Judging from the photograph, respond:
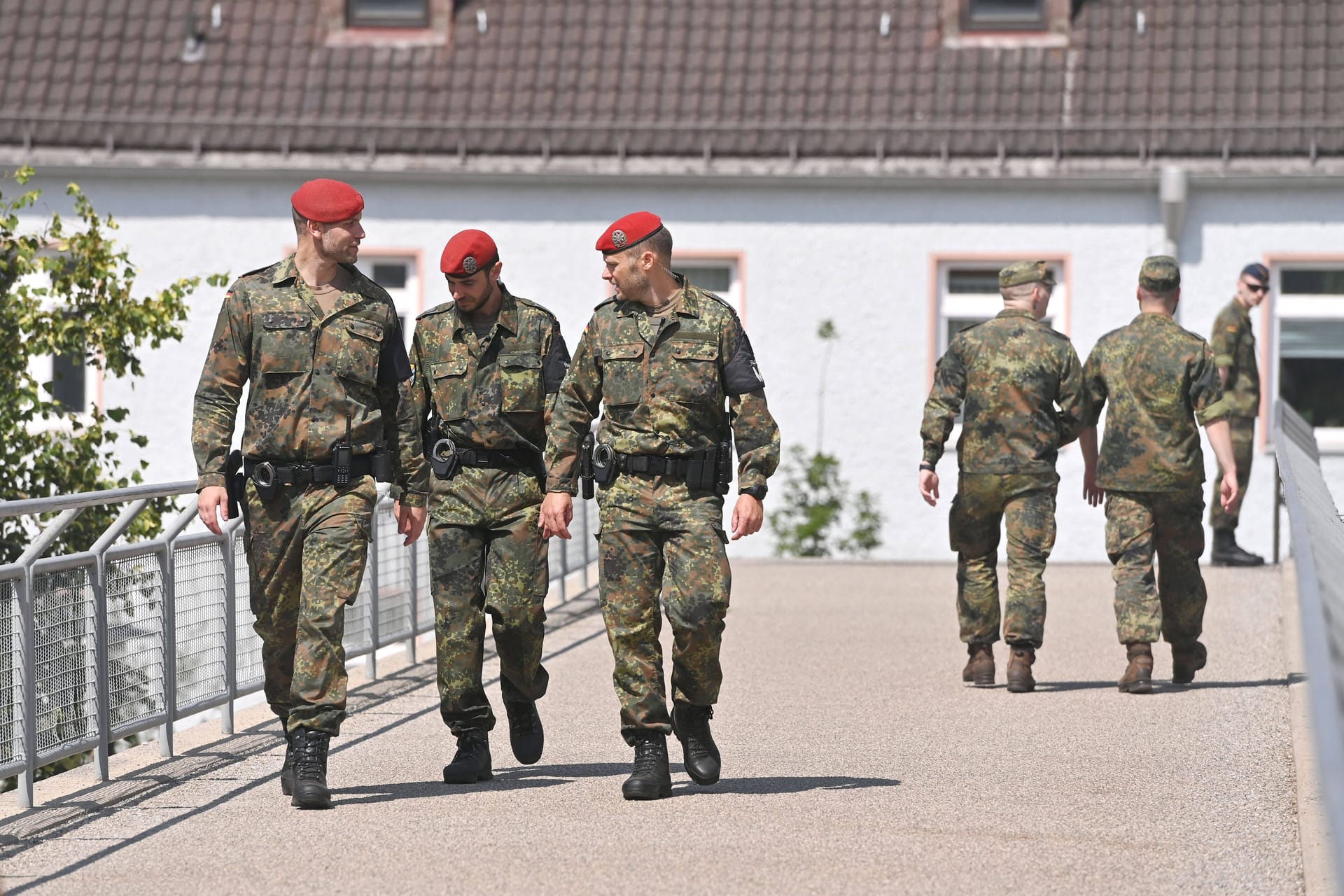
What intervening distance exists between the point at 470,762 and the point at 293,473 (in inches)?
46.8

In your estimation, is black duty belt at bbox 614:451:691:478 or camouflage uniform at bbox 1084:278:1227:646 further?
camouflage uniform at bbox 1084:278:1227:646

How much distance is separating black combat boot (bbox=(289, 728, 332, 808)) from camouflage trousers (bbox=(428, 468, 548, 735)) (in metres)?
0.58

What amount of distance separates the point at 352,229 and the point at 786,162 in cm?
1139

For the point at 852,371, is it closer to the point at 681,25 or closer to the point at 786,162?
the point at 786,162

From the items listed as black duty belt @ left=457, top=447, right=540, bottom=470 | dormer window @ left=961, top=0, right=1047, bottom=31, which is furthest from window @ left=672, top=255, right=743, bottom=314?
black duty belt @ left=457, top=447, right=540, bottom=470

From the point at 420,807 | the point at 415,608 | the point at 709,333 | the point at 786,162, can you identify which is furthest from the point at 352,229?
the point at 786,162

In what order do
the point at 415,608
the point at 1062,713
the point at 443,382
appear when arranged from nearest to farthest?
the point at 443,382 < the point at 1062,713 < the point at 415,608

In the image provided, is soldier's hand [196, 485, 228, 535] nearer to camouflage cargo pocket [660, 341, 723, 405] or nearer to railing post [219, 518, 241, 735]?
camouflage cargo pocket [660, 341, 723, 405]

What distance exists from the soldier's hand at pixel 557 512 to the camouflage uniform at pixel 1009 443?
2.93 meters

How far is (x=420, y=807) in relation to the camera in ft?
22.6

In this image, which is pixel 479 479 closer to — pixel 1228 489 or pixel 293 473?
pixel 293 473

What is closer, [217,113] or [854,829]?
[854,829]

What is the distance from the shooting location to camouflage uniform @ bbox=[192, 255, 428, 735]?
270 inches

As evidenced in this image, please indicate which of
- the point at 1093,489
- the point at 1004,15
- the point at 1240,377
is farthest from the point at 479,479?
the point at 1004,15
